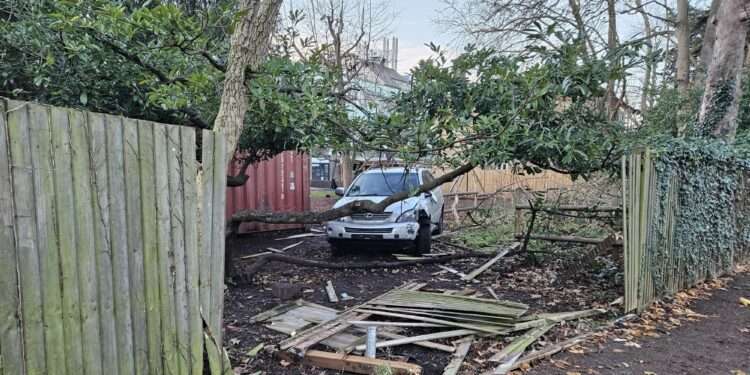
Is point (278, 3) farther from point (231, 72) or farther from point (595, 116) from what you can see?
point (595, 116)

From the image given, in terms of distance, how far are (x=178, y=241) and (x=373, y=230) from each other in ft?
17.8

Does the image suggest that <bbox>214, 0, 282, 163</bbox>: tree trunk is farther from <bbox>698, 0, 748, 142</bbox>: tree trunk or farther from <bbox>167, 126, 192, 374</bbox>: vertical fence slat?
<bbox>698, 0, 748, 142</bbox>: tree trunk

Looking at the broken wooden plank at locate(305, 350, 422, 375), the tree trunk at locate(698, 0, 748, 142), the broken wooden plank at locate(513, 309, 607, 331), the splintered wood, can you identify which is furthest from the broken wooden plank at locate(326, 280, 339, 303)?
the tree trunk at locate(698, 0, 748, 142)

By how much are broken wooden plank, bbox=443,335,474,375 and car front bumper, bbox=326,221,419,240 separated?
11.6 feet

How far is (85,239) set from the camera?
6.88 feet

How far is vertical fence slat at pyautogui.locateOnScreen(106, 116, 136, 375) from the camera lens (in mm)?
2203

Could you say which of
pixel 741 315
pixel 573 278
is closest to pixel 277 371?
pixel 573 278

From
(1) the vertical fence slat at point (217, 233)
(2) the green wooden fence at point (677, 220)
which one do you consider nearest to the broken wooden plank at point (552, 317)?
(2) the green wooden fence at point (677, 220)

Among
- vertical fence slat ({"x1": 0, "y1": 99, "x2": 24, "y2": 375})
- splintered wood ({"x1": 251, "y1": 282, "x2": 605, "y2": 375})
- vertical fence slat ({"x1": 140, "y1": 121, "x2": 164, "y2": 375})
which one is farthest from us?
splintered wood ({"x1": 251, "y1": 282, "x2": 605, "y2": 375})

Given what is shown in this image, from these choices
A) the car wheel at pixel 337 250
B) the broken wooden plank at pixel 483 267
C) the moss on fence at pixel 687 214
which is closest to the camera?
the moss on fence at pixel 687 214

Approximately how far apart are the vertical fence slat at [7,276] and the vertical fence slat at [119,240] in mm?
403

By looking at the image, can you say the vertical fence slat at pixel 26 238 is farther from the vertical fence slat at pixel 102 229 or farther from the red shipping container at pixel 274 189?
the red shipping container at pixel 274 189

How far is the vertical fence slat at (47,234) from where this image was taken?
194 cm

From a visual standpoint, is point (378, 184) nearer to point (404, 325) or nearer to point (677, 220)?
point (404, 325)
